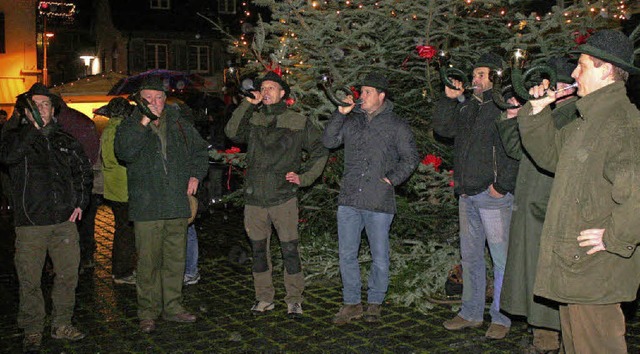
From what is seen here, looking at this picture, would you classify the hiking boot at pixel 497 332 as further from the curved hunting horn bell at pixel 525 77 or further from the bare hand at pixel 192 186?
the bare hand at pixel 192 186

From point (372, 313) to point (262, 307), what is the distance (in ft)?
3.71

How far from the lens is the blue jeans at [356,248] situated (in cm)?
643

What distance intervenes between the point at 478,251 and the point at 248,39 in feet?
17.7

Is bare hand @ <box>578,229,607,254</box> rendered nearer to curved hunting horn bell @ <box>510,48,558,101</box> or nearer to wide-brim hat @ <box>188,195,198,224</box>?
curved hunting horn bell @ <box>510,48,558,101</box>

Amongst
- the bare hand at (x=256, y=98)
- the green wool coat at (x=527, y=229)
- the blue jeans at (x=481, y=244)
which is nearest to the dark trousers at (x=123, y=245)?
the bare hand at (x=256, y=98)

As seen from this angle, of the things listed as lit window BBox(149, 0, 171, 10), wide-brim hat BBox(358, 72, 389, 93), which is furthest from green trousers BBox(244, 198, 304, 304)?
lit window BBox(149, 0, 171, 10)

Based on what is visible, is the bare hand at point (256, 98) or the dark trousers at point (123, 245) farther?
the dark trousers at point (123, 245)

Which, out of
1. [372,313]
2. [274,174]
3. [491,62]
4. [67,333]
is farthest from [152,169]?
[491,62]

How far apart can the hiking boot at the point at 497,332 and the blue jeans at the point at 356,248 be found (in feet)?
3.45

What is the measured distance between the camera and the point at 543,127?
432 cm

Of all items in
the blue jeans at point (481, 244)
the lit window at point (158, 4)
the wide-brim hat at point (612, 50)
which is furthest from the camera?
the lit window at point (158, 4)

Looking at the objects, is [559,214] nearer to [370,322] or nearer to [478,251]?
[478,251]

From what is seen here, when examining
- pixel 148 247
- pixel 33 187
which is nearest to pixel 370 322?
pixel 148 247

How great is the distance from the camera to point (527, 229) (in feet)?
17.2
